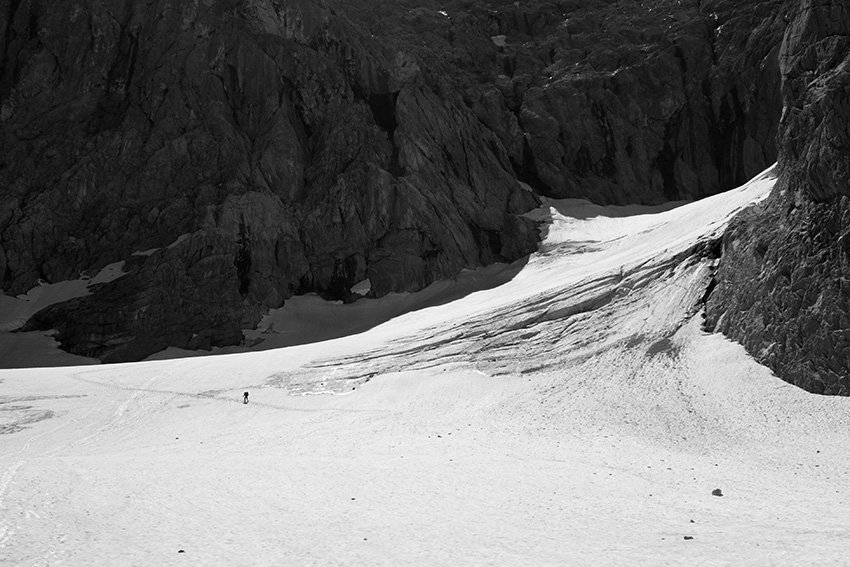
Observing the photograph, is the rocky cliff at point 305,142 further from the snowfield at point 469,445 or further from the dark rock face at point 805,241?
the dark rock face at point 805,241

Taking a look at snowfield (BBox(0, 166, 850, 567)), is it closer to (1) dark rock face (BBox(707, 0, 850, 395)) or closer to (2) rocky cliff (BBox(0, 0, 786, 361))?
(1) dark rock face (BBox(707, 0, 850, 395))

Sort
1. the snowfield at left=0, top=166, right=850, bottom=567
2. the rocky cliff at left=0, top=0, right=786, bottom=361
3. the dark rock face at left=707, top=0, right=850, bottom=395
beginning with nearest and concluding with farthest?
the snowfield at left=0, top=166, right=850, bottom=567, the dark rock face at left=707, top=0, right=850, bottom=395, the rocky cliff at left=0, top=0, right=786, bottom=361

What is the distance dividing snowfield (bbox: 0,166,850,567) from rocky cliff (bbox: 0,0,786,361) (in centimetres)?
1913

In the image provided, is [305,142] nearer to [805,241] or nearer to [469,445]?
[805,241]

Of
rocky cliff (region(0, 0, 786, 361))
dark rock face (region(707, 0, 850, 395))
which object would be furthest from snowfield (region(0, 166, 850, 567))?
rocky cliff (region(0, 0, 786, 361))

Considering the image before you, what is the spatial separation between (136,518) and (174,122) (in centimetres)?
6637

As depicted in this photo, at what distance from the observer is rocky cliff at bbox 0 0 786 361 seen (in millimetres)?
68438

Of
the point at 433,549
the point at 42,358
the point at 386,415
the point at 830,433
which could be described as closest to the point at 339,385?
the point at 386,415

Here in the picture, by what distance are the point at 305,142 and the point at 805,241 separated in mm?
55793

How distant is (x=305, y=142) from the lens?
3071 inches

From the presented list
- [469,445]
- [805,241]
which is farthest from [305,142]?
[469,445]

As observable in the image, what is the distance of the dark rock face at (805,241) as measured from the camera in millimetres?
30484

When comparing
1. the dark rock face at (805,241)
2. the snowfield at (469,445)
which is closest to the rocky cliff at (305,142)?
the snowfield at (469,445)

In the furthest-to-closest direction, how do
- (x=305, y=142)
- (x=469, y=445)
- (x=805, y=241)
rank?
(x=305, y=142), (x=805, y=241), (x=469, y=445)
